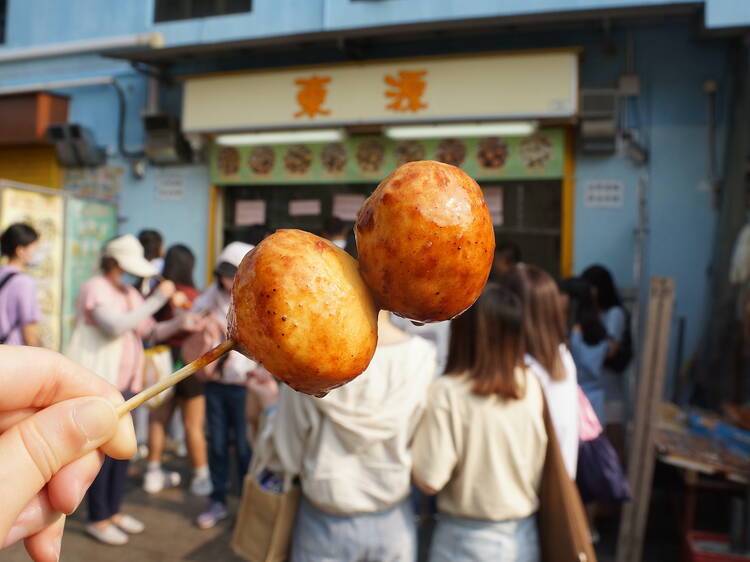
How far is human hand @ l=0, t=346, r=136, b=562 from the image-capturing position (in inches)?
38.9

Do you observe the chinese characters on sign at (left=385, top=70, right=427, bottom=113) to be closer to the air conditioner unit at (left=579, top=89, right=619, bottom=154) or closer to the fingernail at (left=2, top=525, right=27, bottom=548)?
the air conditioner unit at (left=579, top=89, right=619, bottom=154)

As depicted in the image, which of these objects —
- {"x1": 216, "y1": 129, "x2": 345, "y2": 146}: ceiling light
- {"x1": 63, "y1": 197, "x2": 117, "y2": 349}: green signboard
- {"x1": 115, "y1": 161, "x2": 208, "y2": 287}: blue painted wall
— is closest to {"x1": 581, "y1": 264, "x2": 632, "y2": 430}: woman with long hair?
{"x1": 216, "y1": 129, "x2": 345, "y2": 146}: ceiling light

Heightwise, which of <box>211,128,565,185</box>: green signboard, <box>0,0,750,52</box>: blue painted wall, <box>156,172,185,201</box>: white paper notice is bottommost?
<box>156,172,185,201</box>: white paper notice

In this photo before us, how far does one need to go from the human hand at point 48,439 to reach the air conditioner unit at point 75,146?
28.3 feet

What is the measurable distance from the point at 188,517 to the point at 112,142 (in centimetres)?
611

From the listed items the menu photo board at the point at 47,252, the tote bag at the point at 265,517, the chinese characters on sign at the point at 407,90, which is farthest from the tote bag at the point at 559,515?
the menu photo board at the point at 47,252

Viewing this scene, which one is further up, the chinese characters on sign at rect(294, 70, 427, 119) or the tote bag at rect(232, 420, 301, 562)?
the chinese characters on sign at rect(294, 70, 427, 119)

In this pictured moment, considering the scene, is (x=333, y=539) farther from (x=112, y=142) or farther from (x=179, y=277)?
(x=112, y=142)

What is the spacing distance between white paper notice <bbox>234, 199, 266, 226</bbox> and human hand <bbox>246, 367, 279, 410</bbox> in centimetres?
359

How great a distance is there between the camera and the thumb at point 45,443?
972 millimetres

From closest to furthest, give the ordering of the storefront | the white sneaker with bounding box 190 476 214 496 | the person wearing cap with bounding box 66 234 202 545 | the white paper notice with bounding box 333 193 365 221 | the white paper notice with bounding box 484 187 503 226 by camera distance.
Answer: the person wearing cap with bounding box 66 234 202 545 < the white sneaker with bounding box 190 476 214 496 < the storefront < the white paper notice with bounding box 484 187 503 226 < the white paper notice with bounding box 333 193 365 221

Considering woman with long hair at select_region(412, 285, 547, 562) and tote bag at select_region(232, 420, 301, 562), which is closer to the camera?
woman with long hair at select_region(412, 285, 547, 562)

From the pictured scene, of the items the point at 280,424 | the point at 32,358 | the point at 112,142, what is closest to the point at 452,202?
the point at 32,358

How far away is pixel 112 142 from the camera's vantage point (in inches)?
351
